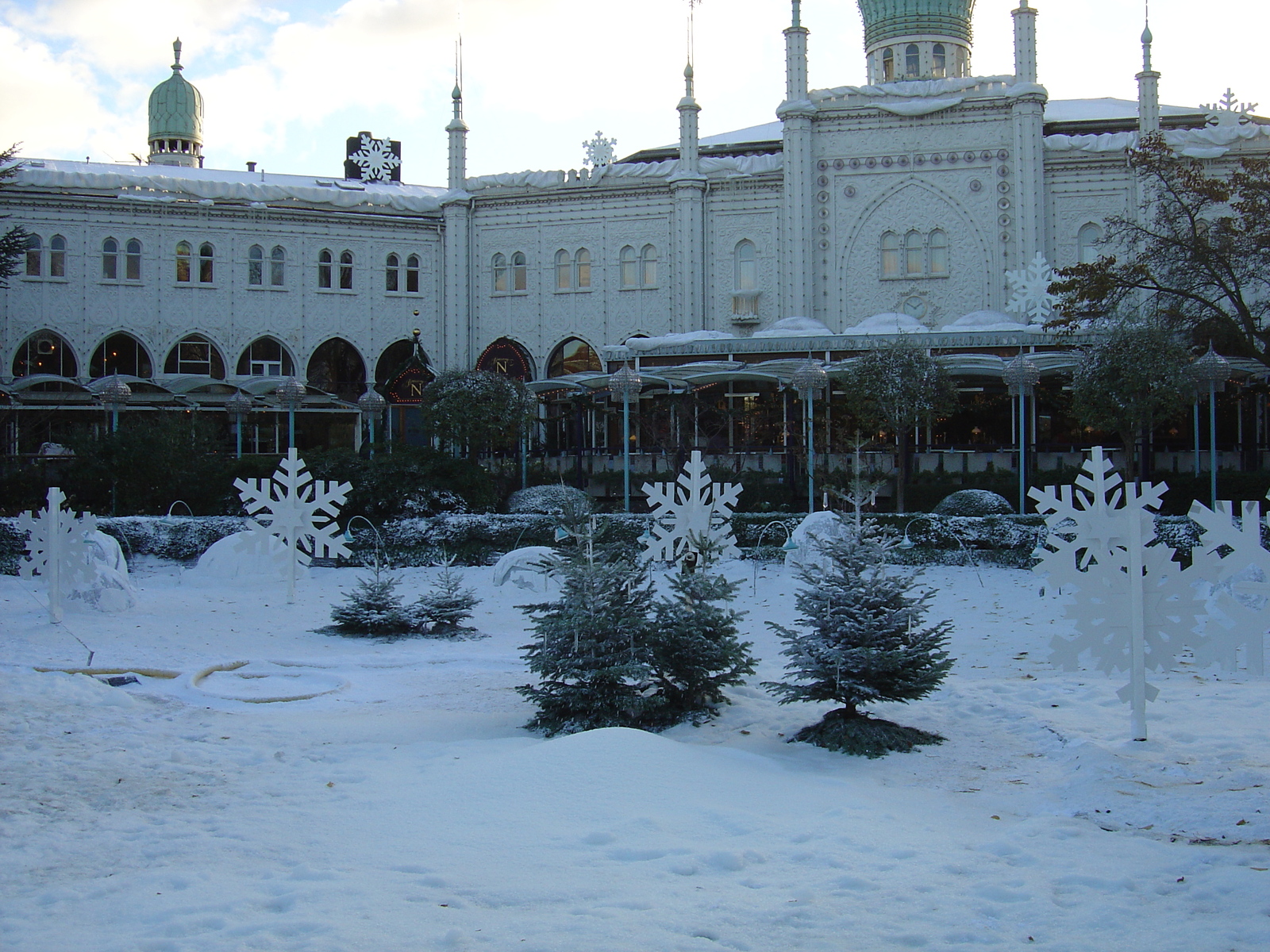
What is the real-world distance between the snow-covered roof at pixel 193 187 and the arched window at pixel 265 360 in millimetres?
3951

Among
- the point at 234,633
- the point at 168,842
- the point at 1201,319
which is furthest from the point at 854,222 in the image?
the point at 168,842

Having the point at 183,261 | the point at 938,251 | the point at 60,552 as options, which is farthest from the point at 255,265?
the point at 60,552

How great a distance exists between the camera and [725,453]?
22828 millimetres

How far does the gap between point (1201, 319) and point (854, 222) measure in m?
10.1

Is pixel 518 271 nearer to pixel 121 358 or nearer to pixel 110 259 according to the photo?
pixel 110 259

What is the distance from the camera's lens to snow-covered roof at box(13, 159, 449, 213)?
30.7m

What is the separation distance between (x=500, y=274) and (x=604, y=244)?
3194 mm

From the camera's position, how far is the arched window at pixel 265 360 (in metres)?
31.8

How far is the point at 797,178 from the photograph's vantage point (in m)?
30.0

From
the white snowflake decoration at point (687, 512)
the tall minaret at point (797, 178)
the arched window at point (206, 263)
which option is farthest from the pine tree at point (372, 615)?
the arched window at point (206, 263)

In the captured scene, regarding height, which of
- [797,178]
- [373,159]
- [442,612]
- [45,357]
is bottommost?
[442,612]

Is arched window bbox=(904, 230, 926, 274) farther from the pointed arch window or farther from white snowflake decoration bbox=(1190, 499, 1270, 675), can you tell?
white snowflake decoration bbox=(1190, 499, 1270, 675)

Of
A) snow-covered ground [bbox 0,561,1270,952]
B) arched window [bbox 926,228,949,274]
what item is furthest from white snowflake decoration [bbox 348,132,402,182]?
snow-covered ground [bbox 0,561,1270,952]

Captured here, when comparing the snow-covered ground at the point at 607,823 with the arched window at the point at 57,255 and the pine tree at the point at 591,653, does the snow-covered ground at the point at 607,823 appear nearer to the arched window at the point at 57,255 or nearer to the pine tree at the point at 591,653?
the pine tree at the point at 591,653
